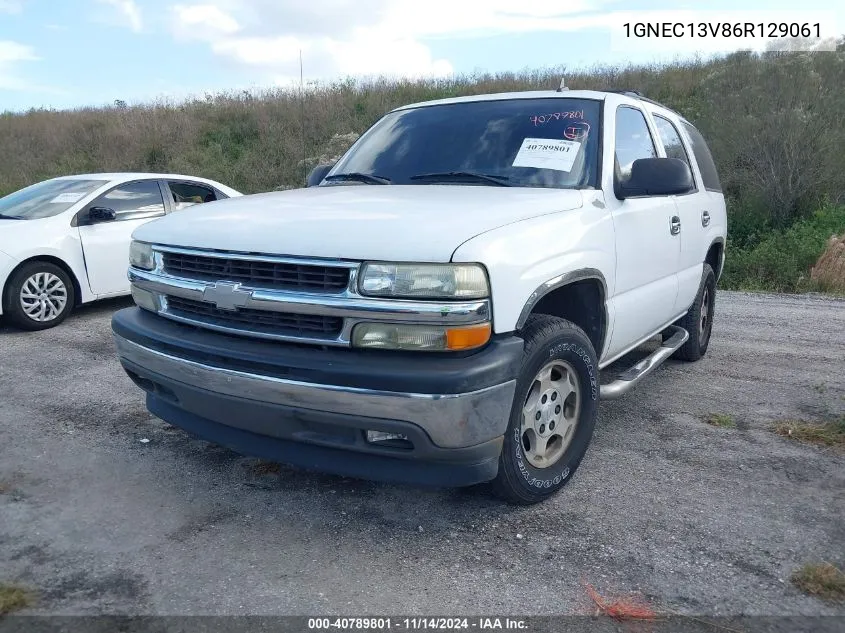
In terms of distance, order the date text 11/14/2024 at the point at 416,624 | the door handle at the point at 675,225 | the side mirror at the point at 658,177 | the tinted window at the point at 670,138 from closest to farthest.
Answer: the date text 11/14/2024 at the point at 416,624, the side mirror at the point at 658,177, the door handle at the point at 675,225, the tinted window at the point at 670,138

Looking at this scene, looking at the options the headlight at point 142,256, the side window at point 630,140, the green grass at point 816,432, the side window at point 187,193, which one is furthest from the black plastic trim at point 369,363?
the side window at point 187,193

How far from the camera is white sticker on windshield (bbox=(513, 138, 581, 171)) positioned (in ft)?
12.1

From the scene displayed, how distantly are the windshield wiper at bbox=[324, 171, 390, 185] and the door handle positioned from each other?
6.09 feet

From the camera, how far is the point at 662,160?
360 cm

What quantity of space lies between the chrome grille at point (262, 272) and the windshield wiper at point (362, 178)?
126 centimetres

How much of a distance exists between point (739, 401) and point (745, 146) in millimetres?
11954

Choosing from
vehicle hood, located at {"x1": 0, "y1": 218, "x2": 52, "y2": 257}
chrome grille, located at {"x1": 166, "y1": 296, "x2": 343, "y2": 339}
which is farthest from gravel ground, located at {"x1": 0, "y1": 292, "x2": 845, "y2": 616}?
vehicle hood, located at {"x1": 0, "y1": 218, "x2": 52, "y2": 257}

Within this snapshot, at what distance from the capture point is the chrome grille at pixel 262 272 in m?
2.69

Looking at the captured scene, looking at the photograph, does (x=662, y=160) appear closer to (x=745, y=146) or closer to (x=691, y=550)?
(x=691, y=550)

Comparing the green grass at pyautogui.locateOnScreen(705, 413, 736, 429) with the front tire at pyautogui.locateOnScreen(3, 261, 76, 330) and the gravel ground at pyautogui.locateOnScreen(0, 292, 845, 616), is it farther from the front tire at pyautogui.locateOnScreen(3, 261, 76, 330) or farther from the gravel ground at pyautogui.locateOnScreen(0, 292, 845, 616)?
the front tire at pyautogui.locateOnScreen(3, 261, 76, 330)

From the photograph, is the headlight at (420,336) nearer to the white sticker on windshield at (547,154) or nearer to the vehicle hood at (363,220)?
the vehicle hood at (363,220)

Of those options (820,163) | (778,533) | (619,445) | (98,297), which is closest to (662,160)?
(619,445)

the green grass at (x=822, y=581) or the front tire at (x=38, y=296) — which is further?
the front tire at (x=38, y=296)

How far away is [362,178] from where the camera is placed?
4.11m
